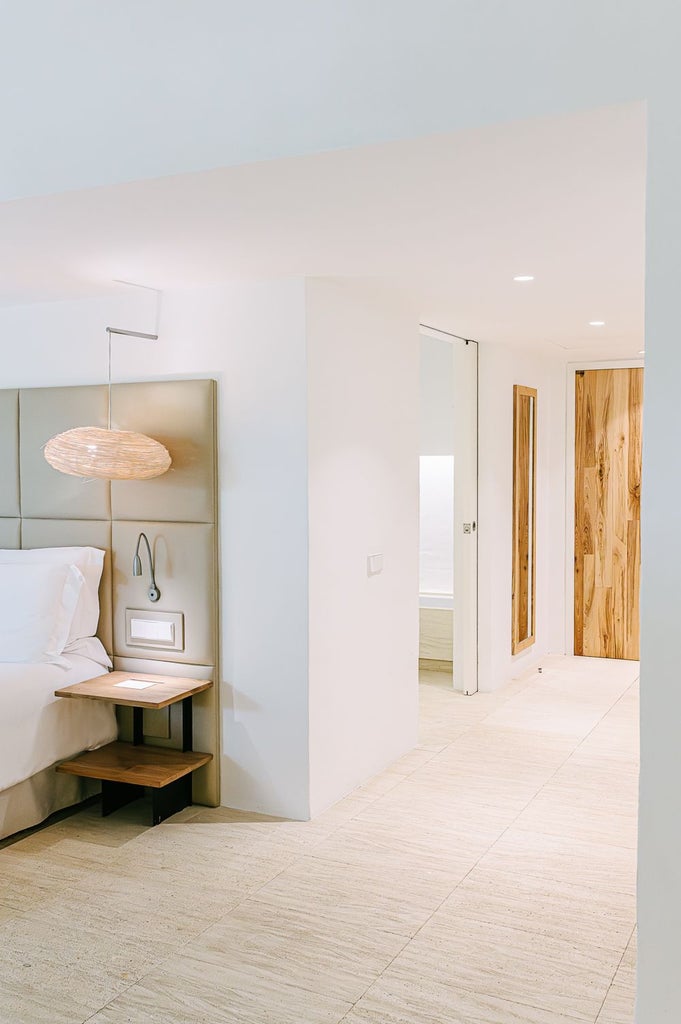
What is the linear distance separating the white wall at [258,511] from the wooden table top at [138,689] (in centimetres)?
19

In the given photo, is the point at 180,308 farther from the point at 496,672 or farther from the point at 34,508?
the point at 496,672

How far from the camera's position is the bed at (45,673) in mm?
3650

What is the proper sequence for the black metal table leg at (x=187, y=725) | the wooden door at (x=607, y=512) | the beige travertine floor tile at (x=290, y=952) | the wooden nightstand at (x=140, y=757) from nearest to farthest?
the beige travertine floor tile at (x=290, y=952)
the wooden nightstand at (x=140, y=757)
the black metal table leg at (x=187, y=725)
the wooden door at (x=607, y=512)

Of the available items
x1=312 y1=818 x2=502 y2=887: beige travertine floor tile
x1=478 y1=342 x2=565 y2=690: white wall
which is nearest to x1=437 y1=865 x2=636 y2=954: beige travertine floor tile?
x1=312 y1=818 x2=502 y2=887: beige travertine floor tile

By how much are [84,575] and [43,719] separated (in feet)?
2.22

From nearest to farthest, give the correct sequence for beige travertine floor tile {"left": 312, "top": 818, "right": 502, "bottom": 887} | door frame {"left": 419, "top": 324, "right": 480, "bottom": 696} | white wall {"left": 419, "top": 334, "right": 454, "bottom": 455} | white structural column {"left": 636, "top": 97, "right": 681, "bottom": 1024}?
white structural column {"left": 636, "top": 97, "right": 681, "bottom": 1024}
beige travertine floor tile {"left": 312, "top": 818, "right": 502, "bottom": 887}
door frame {"left": 419, "top": 324, "right": 480, "bottom": 696}
white wall {"left": 419, "top": 334, "right": 454, "bottom": 455}

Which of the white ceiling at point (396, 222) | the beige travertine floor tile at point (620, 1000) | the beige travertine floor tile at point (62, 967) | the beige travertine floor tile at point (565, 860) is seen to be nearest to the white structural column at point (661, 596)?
→ the white ceiling at point (396, 222)

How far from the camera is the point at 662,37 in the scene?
6.66 ft

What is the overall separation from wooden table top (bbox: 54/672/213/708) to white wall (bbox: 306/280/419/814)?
526 mm

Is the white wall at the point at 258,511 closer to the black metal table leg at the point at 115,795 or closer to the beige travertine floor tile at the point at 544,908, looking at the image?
the black metal table leg at the point at 115,795

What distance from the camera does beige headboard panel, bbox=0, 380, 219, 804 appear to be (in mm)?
3977

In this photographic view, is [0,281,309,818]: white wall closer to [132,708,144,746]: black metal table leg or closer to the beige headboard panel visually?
the beige headboard panel

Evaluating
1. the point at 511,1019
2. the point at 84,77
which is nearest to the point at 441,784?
the point at 511,1019

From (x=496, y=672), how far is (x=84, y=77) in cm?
437
